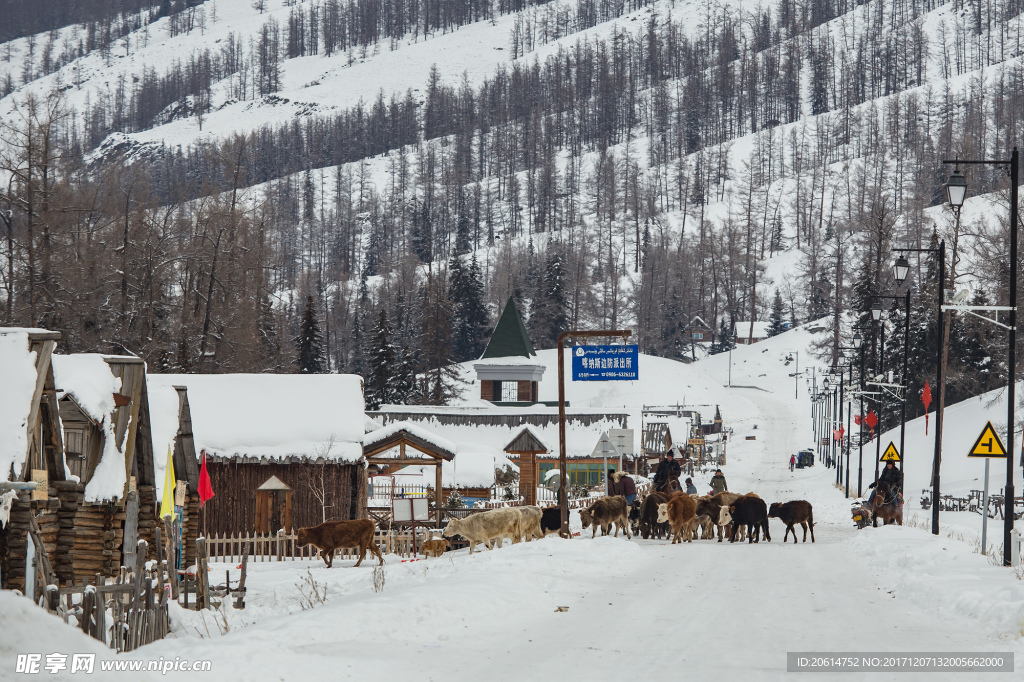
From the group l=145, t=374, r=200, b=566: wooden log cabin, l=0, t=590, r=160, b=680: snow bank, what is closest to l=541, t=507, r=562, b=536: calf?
l=145, t=374, r=200, b=566: wooden log cabin

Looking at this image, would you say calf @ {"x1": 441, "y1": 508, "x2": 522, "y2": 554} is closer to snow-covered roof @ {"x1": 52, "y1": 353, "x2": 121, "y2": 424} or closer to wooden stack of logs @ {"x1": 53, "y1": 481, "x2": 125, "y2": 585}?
wooden stack of logs @ {"x1": 53, "y1": 481, "x2": 125, "y2": 585}

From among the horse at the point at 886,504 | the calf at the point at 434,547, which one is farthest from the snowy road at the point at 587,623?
the horse at the point at 886,504

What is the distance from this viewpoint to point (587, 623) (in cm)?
1176

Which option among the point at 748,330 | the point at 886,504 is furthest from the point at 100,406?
the point at 748,330

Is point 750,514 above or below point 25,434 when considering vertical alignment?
below

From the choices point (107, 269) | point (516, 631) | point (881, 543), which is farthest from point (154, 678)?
point (107, 269)

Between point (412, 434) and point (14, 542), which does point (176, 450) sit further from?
point (412, 434)

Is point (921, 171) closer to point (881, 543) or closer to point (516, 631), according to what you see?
point (881, 543)

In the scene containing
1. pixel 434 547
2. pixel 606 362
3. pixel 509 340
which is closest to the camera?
pixel 434 547

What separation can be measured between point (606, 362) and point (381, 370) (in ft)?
160

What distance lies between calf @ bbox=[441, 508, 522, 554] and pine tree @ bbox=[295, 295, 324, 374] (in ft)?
176

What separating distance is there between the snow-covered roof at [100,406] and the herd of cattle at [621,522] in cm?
415

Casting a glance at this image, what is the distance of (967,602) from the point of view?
12.3 meters

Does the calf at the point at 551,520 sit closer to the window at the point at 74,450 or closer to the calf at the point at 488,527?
the calf at the point at 488,527
